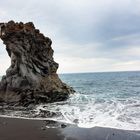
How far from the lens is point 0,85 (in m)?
35.7

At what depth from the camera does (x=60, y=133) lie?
1855 cm

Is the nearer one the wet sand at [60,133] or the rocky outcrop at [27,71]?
the wet sand at [60,133]

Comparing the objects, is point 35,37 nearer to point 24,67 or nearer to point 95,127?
point 24,67

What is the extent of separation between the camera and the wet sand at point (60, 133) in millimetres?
17312

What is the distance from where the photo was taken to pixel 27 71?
117ft

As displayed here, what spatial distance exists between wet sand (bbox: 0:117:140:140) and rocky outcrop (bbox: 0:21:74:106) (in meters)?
11.5

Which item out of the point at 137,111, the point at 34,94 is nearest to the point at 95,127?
the point at 137,111

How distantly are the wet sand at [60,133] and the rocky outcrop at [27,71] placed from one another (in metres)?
11.5

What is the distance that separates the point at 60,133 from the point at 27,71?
59.3 ft

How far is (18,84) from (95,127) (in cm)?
1645

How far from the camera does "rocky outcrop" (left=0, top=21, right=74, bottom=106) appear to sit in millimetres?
33594

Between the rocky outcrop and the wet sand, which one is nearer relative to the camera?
the wet sand

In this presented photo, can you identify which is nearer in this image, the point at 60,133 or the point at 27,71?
the point at 60,133

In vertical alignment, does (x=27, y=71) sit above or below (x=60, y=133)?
above
